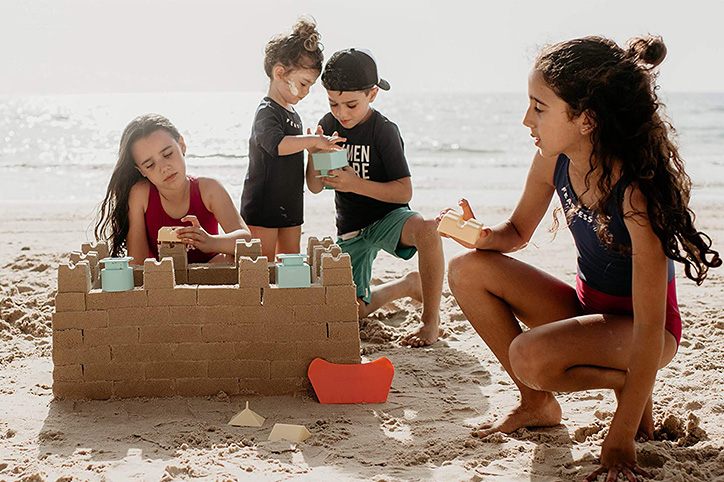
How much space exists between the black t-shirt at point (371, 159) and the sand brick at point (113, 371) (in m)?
1.54

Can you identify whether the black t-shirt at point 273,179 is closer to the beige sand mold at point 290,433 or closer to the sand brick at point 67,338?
Answer: the sand brick at point 67,338

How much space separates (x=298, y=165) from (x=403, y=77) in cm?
4083

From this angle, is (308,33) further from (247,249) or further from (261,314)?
(261,314)

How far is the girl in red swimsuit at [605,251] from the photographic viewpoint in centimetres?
201

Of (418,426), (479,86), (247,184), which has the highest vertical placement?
(479,86)

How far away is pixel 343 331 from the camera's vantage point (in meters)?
2.75

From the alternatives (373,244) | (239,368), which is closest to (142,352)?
(239,368)

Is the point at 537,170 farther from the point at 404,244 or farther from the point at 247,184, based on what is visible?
the point at 247,184

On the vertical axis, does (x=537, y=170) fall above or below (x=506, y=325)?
above

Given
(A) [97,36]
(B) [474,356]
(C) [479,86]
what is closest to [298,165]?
(B) [474,356]

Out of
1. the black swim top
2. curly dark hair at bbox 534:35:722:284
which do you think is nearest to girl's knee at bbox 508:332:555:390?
the black swim top

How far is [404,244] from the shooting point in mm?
3680

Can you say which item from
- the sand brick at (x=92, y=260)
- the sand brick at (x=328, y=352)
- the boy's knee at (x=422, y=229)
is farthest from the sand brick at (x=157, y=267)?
the boy's knee at (x=422, y=229)

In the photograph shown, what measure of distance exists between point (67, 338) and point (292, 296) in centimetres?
85
